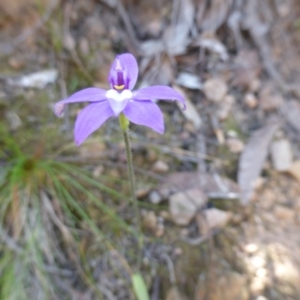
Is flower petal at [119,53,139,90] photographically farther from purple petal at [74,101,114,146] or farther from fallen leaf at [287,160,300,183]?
fallen leaf at [287,160,300,183]

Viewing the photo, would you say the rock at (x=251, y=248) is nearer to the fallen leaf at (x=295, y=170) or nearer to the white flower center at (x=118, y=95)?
the fallen leaf at (x=295, y=170)

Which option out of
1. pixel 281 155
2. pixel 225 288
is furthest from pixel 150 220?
pixel 281 155

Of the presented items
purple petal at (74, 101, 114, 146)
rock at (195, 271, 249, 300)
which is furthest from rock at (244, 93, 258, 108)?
purple petal at (74, 101, 114, 146)

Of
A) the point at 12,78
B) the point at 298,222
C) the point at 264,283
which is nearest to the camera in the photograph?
the point at 264,283

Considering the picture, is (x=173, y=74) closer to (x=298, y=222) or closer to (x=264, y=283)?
(x=298, y=222)

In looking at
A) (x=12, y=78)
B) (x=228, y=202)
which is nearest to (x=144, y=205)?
(x=228, y=202)

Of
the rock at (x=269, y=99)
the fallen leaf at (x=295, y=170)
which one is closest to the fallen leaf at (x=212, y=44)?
the rock at (x=269, y=99)
